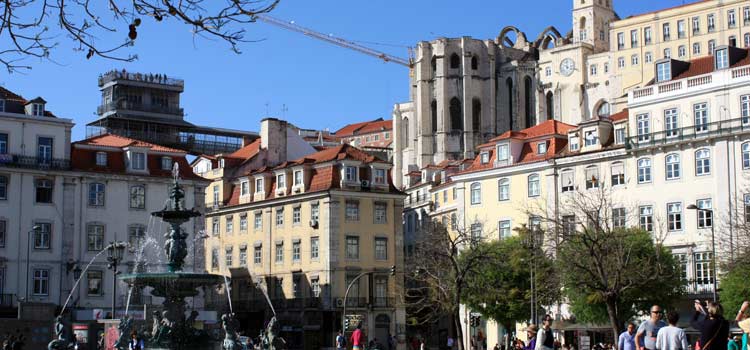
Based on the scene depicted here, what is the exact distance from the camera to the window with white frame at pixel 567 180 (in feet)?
238

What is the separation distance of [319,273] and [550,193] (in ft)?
46.8

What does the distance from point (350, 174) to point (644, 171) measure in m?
18.4

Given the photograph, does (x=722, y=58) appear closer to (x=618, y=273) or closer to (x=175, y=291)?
(x=618, y=273)

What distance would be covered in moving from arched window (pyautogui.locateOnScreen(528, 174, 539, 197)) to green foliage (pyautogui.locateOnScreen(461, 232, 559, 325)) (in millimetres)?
5812

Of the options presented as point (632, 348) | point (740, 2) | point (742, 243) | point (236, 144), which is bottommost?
point (632, 348)

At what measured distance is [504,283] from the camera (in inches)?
2682

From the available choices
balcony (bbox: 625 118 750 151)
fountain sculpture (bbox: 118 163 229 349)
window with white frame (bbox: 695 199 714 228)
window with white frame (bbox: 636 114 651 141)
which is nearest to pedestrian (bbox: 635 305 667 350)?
fountain sculpture (bbox: 118 163 229 349)

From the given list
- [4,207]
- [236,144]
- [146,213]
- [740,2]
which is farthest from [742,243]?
[236,144]

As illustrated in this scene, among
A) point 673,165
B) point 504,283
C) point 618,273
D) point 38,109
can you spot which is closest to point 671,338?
point 618,273

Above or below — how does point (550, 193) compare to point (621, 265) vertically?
above

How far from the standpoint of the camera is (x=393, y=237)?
78.8 metres

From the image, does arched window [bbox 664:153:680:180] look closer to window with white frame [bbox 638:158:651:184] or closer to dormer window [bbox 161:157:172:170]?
window with white frame [bbox 638:158:651:184]

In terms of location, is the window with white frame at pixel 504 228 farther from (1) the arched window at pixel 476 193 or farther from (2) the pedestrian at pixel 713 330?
(2) the pedestrian at pixel 713 330

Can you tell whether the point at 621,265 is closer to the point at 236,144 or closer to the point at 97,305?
the point at 97,305
